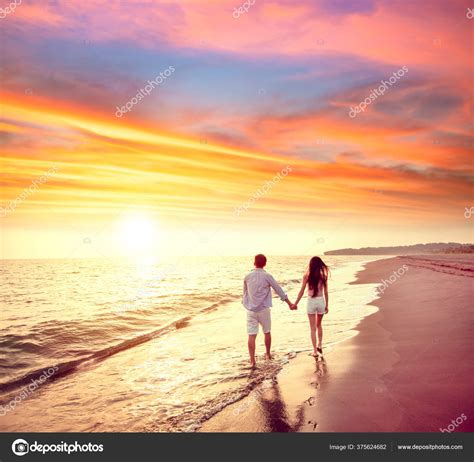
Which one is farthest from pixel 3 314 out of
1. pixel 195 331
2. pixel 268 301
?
pixel 268 301

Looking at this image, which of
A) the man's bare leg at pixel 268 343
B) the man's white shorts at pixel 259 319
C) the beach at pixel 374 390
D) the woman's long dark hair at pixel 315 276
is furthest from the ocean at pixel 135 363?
the woman's long dark hair at pixel 315 276

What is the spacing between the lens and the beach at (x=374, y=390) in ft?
18.3

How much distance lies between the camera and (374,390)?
6746mm

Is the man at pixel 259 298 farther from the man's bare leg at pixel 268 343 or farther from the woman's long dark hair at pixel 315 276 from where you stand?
the woman's long dark hair at pixel 315 276

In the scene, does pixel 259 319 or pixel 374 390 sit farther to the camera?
pixel 259 319

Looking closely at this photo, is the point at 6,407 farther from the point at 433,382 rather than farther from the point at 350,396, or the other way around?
the point at 433,382

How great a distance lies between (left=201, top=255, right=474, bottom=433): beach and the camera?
220 inches

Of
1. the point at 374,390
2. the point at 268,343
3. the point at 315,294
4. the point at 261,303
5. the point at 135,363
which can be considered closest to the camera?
the point at 374,390

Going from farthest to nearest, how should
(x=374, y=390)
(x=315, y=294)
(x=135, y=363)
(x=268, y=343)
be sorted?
(x=135, y=363), (x=315, y=294), (x=268, y=343), (x=374, y=390)

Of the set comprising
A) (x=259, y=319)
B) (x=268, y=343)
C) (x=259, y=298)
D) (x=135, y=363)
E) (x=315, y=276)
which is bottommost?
(x=135, y=363)

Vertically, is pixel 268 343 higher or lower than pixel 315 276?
lower

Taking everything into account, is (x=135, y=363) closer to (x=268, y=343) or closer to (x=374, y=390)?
(x=268, y=343)

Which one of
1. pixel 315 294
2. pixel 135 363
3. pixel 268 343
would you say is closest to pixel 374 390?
pixel 268 343
